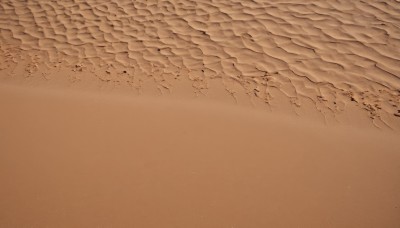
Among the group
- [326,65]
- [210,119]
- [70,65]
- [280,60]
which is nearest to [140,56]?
[70,65]

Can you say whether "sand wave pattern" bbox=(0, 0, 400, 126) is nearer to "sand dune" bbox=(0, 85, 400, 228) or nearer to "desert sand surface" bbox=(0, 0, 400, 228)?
"desert sand surface" bbox=(0, 0, 400, 228)

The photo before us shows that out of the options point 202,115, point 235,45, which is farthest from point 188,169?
point 235,45

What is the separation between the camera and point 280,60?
13.7 feet

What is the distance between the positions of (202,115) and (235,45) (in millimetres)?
1437

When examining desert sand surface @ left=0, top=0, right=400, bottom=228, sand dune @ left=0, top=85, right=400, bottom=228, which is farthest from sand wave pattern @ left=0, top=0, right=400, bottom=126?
sand dune @ left=0, top=85, right=400, bottom=228

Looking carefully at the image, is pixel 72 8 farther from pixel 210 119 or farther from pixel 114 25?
pixel 210 119

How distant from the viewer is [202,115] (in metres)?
3.57

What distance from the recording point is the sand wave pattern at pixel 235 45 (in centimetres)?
383

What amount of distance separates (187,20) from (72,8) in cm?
221

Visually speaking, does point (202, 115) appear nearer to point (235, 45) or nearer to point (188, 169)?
point (188, 169)

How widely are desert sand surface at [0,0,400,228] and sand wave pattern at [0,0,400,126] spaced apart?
24 millimetres

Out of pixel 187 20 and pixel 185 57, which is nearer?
pixel 185 57

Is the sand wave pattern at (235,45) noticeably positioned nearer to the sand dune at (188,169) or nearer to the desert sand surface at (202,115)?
the desert sand surface at (202,115)

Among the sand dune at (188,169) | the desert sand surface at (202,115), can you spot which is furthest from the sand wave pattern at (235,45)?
the sand dune at (188,169)
